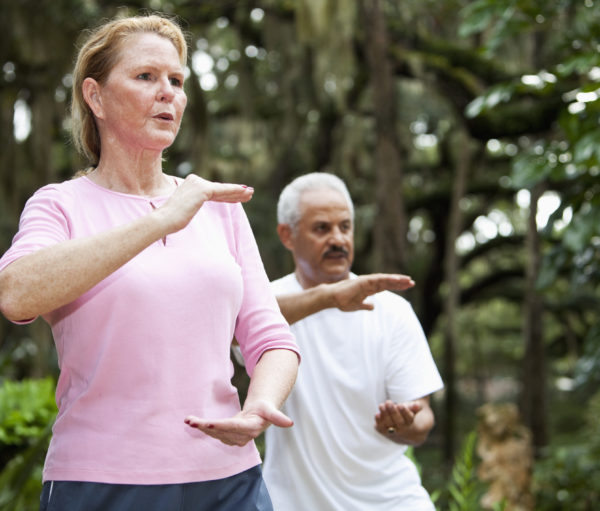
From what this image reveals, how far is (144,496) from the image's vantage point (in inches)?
49.3

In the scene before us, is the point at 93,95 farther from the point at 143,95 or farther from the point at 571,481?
the point at 571,481

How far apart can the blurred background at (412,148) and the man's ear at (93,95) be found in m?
1.03

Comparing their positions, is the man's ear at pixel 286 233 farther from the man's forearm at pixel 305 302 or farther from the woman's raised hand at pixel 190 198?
the woman's raised hand at pixel 190 198

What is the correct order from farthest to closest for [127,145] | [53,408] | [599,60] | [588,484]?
1. [588,484]
2. [53,408]
3. [599,60]
4. [127,145]

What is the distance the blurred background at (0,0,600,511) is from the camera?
383 cm

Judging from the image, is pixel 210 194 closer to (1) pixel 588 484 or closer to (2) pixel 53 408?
(2) pixel 53 408

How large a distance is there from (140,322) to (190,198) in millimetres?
207

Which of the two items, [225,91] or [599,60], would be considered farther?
[225,91]

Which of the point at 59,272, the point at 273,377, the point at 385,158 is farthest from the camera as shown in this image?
the point at 385,158

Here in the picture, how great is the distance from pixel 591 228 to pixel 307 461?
2120mm

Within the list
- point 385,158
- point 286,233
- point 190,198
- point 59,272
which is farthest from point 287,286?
point 385,158

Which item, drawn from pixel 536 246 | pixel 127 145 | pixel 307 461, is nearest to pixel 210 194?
pixel 127 145

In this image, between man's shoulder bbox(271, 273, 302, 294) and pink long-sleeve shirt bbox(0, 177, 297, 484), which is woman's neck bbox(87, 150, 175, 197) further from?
man's shoulder bbox(271, 273, 302, 294)

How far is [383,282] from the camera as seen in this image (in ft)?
5.89
